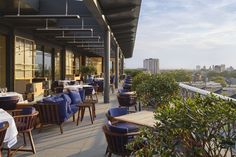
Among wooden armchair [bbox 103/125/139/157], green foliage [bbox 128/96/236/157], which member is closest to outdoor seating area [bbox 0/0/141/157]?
wooden armchair [bbox 103/125/139/157]

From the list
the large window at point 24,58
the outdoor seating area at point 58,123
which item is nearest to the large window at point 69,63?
the large window at point 24,58

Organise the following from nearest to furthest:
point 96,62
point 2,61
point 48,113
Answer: point 48,113, point 2,61, point 96,62

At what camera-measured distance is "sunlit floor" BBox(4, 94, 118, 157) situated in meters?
4.86

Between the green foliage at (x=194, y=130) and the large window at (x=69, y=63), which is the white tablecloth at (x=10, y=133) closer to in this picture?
the green foliage at (x=194, y=130)

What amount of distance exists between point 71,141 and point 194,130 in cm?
387

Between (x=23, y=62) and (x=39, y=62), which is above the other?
(x=39, y=62)

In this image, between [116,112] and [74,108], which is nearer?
[116,112]

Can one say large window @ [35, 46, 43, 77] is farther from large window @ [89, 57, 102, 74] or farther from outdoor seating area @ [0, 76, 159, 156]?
large window @ [89, 57, 102, 74]

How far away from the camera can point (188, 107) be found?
2.20 meters

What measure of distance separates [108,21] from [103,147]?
6814 millimetres

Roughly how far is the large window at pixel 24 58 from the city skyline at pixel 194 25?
535 centimetres

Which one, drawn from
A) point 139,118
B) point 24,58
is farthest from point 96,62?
point 139,118

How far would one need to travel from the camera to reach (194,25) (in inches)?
499

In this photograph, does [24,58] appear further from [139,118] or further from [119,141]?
[119,141]
